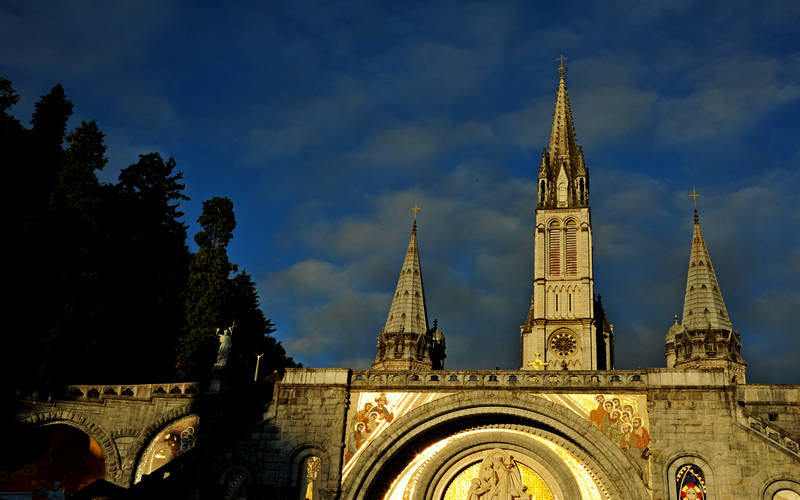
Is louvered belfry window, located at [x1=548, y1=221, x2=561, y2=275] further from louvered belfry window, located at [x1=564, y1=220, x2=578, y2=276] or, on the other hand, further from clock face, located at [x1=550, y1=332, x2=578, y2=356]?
clock face, located at [x1=550, y1=332, x2=578, y2=356]

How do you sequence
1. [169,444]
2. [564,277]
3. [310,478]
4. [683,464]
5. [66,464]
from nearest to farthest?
[683,464]
[310,478]
[169,444]
[66,464]
[564,277]

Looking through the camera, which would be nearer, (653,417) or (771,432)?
(771,432)

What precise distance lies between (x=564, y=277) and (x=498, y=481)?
105 ft

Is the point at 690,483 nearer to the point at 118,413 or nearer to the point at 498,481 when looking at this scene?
the point at 498,481

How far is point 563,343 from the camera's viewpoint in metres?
54.5

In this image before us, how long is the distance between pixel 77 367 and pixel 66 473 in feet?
13.1

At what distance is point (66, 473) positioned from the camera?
2934 centimetres

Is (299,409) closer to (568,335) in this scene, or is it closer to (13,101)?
(13,101)

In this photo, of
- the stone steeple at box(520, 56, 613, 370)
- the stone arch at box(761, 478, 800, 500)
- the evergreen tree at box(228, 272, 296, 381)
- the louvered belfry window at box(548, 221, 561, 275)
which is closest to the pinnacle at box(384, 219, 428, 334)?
the evergreen tree at box(228, 272, 296, 381)

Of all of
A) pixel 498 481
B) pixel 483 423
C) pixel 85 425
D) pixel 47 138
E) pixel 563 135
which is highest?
pixel 563 135

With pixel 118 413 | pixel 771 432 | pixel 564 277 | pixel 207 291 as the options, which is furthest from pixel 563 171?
pixel 118 413

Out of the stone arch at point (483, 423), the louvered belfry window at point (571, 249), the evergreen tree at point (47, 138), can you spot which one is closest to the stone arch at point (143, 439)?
the stone arch at point (483, 423)

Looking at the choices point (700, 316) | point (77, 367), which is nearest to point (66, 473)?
point (77, 367)

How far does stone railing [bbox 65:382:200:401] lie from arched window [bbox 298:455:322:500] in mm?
5109
